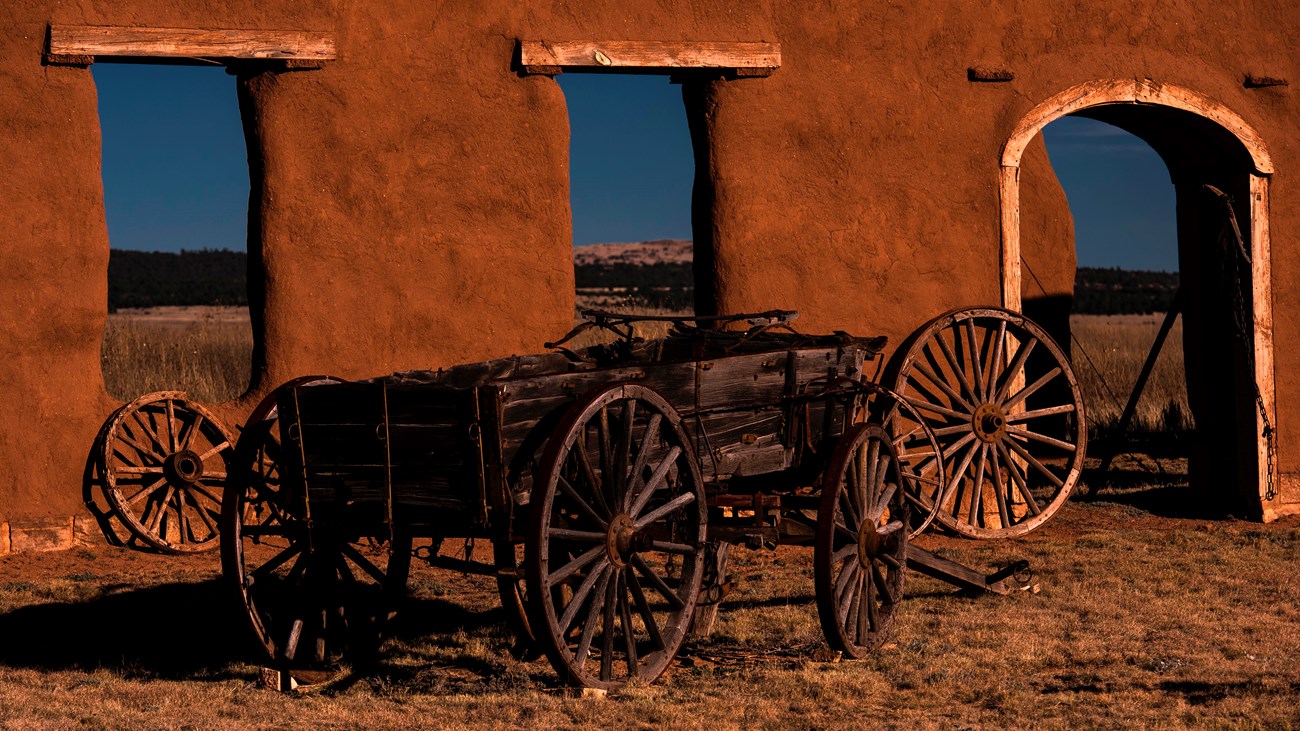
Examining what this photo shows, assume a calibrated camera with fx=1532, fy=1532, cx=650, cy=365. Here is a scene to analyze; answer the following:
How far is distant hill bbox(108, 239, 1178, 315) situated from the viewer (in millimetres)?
55625

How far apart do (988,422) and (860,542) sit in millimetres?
3460

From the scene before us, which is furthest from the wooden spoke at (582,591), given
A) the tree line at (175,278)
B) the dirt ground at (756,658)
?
the tree line at (175,278)

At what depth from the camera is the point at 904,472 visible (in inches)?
288

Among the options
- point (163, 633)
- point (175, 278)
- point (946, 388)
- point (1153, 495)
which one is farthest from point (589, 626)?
point (175, 278)

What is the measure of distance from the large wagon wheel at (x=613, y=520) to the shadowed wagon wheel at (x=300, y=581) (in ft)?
2.81

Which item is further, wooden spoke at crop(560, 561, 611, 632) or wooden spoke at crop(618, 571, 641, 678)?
wooden spoke at crop(618, 571, 641, 678)

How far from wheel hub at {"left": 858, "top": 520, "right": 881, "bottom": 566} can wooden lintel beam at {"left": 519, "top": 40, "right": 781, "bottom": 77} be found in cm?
385

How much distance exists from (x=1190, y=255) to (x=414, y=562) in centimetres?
A: 575

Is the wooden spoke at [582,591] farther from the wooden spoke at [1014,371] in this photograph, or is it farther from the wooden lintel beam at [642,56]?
the wooden spoke at [1014,371]

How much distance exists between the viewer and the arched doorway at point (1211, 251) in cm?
1002

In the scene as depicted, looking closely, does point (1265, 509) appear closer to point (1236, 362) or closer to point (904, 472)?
point (1236, 362)

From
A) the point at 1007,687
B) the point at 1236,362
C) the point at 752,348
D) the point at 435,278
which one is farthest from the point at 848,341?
the point at 1236,362

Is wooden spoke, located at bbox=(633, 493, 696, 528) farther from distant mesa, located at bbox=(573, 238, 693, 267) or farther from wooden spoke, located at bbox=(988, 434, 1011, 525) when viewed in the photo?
distant mesa, located at bbox=(573, 238, 693, 267)

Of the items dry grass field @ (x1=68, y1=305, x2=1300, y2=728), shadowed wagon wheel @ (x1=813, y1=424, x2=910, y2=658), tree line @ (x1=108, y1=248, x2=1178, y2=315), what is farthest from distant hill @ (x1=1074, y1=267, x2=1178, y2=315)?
shadowed wagon wheel @ (x1=813, y1=424, x2=910, y2=658)
